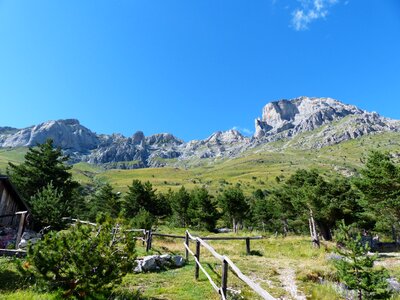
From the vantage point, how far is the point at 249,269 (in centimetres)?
1358

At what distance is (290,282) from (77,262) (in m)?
8.73

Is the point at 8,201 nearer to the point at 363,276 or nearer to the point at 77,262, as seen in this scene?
the point at 77,262

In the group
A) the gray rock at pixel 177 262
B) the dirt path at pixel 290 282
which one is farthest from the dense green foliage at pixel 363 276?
the gray rock at pixel 177 262

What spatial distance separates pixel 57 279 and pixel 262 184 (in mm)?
171681

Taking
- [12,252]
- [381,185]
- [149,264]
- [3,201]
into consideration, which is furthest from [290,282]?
[3,201]

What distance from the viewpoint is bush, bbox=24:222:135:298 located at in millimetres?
7035

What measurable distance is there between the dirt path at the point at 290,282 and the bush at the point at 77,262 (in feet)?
20.5

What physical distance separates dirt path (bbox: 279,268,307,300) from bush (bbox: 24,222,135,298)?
20.5 ft

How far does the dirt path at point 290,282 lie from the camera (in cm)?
982

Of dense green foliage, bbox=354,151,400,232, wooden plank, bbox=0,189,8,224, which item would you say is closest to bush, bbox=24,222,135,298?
wooden plank, bbox=0,189,8,224

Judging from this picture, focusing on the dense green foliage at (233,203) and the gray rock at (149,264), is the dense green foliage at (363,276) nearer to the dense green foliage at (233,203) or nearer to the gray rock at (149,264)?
the gray rock at (149,264)

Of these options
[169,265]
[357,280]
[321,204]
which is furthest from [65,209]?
[321,204]

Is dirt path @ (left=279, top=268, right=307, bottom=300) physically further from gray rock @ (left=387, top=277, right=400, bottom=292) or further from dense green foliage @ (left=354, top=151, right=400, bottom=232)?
dense green foliage @ (left=354, top=151, right=400, bottom=232)

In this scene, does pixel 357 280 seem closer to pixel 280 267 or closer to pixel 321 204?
pixel 280 267
